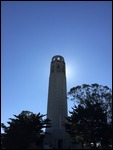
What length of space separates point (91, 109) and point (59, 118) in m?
14.0

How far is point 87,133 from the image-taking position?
98.2 feet

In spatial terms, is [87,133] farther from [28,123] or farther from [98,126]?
[28,123]

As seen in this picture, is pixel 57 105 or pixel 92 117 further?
pixel 57 105

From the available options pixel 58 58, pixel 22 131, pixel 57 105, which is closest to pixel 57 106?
pixel 57 105

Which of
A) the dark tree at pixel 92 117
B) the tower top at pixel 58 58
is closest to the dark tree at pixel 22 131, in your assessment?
the dark tree at pixel 92 117

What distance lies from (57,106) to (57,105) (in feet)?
0.74

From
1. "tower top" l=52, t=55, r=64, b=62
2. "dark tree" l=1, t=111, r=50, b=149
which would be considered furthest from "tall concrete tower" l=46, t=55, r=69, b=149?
"dark tree" l=1, t=111, r=50, b=149

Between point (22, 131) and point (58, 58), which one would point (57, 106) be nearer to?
point (58, 58)

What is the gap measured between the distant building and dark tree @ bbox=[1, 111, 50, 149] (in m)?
6.31

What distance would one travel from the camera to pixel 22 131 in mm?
30984

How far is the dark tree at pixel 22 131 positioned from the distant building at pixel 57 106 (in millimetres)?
6306

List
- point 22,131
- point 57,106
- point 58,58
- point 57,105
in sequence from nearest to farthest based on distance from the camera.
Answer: point 22,131 → point 57,106 → point 57,105 → point 58,58

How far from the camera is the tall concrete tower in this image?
135 ft

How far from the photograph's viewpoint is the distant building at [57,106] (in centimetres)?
4119
